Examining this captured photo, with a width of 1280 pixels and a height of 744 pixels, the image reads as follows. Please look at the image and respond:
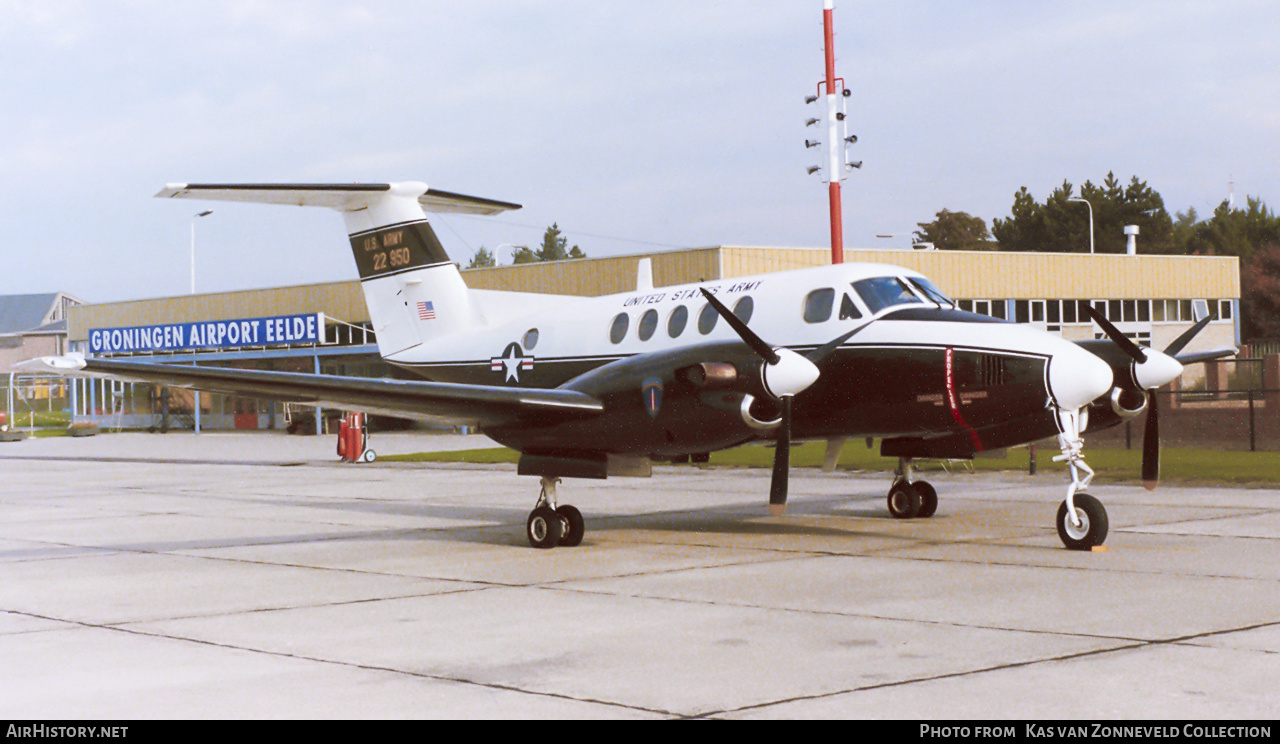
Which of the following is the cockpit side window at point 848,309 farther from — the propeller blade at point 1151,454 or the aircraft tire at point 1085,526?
the propeller blade at point 1151,454

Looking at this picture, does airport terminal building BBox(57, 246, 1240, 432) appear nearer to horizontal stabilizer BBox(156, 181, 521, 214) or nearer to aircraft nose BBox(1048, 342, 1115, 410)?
horizontal stabilizer BBox(156, 181, 521, 214)

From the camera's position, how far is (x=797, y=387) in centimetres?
1237

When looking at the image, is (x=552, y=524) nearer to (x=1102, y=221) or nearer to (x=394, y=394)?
(x=394, y=394)

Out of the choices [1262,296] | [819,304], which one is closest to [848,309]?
[819,304]

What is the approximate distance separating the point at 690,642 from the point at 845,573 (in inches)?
137

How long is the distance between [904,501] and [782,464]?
3876 mm

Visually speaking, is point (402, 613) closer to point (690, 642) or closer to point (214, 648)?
point (214, 648)

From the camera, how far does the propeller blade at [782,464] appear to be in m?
12.5

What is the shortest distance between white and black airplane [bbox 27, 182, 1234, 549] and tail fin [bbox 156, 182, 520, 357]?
4120mm

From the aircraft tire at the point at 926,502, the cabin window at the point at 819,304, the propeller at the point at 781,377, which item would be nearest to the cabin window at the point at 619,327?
the cabin window at the point at 819,304

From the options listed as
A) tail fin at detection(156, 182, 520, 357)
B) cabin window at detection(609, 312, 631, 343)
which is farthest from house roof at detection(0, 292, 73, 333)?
cabin window at detection(609, 312, 631, 343)

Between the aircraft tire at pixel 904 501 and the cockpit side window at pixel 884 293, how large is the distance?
3.38 metres

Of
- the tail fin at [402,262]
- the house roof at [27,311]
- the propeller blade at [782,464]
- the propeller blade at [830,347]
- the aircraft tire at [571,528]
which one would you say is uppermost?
the house roof at [27,311]

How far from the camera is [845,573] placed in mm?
11188
